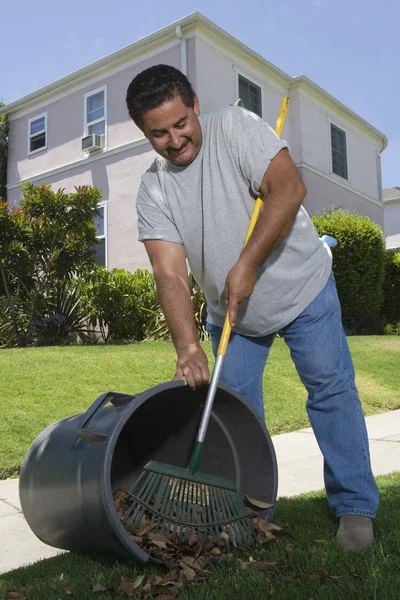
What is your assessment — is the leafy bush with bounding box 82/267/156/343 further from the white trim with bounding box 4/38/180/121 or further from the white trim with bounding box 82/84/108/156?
the white trim with bounding box 4/38/180/121

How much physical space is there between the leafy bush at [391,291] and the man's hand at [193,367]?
12971 millimetres

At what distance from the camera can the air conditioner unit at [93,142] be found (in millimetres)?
15242

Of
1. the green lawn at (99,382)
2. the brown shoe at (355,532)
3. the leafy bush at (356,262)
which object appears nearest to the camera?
the brown shoe at (355,532)

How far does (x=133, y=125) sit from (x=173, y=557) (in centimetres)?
1339

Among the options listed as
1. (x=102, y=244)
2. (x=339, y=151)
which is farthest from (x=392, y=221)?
(x=102, y=244)

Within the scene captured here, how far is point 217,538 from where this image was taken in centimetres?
246

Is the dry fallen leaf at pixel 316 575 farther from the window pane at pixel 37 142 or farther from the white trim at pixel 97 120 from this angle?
the window pane at pixel 37 142

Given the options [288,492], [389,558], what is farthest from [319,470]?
[389,558]

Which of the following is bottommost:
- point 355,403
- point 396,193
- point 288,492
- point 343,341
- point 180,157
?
point 288,492

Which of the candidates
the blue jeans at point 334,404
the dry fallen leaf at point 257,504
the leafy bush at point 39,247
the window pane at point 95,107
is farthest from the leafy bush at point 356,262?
the dry fallen leaf at point 257,504

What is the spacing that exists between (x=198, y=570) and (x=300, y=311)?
3.61 feet

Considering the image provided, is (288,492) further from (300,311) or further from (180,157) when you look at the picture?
(180,157)

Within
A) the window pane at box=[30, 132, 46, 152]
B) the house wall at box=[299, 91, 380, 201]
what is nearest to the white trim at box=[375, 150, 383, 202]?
the house wall at box=[299, 91, 380, 201]

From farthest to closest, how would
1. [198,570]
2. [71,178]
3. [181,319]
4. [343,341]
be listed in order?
1. [71,178]
2. [343,341]
3. [181,319]
4. [198,570]
